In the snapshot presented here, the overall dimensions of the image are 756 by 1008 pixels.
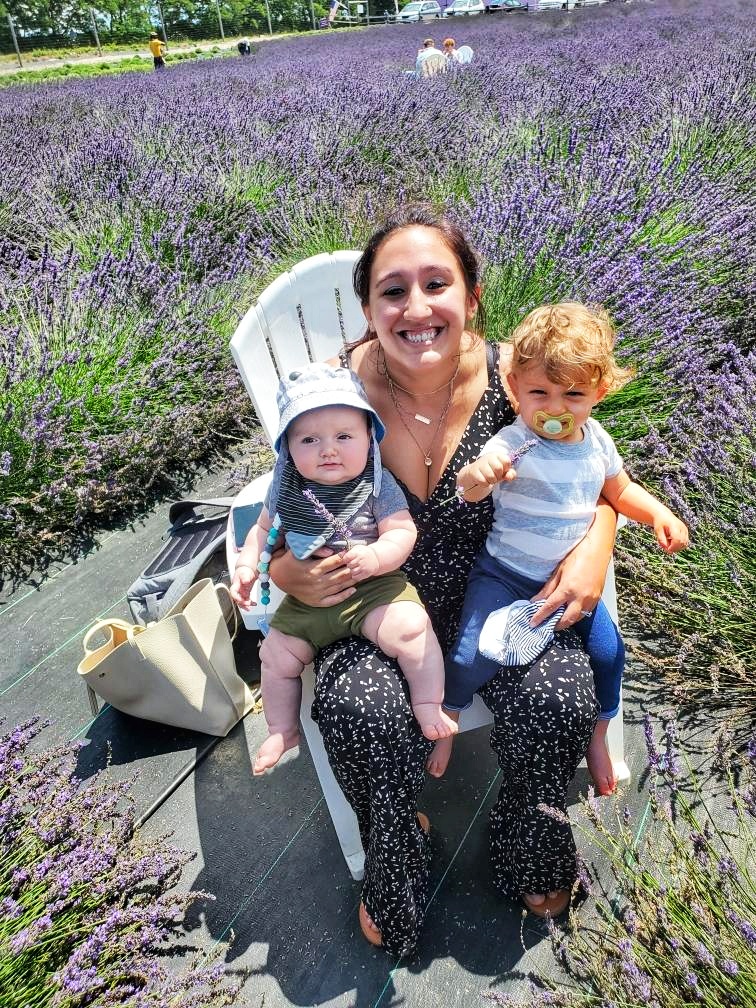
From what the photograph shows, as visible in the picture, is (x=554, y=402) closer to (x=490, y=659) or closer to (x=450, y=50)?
(x=490, y=659)

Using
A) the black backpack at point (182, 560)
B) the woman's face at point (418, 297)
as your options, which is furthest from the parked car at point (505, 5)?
the woman's face at point (418, 297)

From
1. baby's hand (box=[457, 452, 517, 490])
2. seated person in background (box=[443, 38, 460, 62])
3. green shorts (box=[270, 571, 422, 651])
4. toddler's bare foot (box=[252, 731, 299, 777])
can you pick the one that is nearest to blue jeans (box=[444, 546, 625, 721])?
green shorts (box=[270, 571, 422, 651])

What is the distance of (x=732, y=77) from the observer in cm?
495

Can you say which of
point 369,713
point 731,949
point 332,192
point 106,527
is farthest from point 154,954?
point 332,192

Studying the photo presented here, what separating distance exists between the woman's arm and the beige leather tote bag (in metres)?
0.87

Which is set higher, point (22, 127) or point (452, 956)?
point (22, 127)

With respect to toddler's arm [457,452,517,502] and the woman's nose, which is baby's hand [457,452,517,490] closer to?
toddler's arm [457,452,517,502]

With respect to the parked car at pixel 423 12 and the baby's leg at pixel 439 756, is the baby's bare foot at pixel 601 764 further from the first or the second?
the parked car at pixel 423 12

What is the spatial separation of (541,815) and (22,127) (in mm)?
7055

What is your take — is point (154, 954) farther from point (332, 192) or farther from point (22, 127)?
point (22, 127)

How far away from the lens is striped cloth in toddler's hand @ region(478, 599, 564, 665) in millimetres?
1324

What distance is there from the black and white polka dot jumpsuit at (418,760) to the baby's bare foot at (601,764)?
0.48ft

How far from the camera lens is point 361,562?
53.2 inches

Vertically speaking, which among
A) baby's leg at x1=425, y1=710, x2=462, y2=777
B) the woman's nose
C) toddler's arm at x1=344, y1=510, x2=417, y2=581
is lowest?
baby's leg at x1=425, y1=710, x2=462, y2=777
